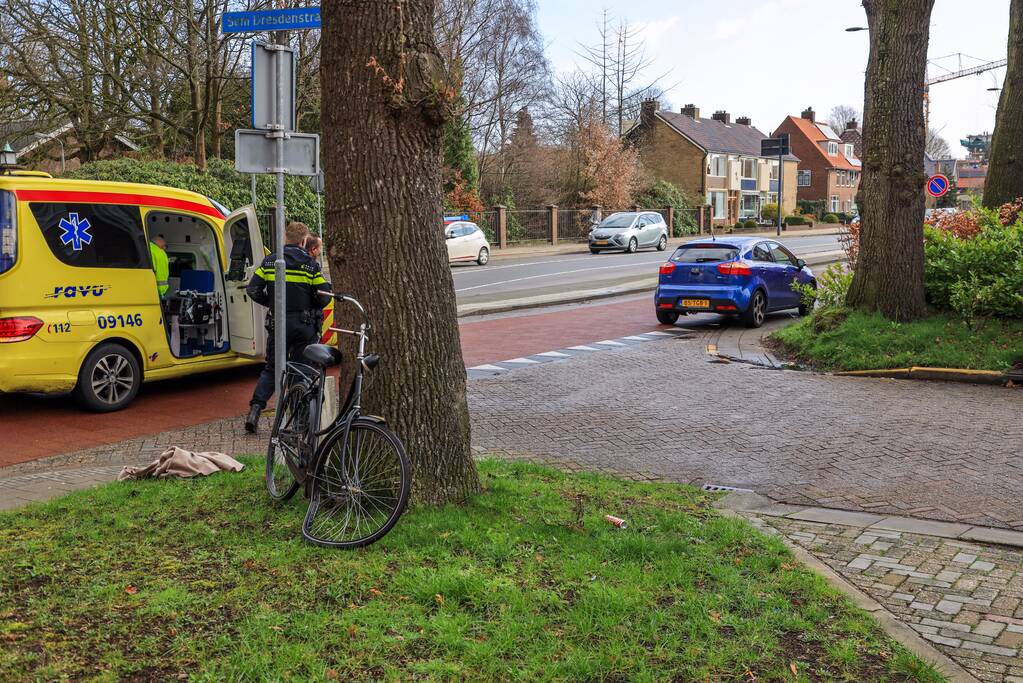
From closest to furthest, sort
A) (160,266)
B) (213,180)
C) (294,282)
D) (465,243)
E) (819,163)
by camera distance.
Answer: (294,282), (160,266), (213,180), (465,243), (819,163)

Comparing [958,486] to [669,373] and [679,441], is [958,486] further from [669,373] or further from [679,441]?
[669,373]

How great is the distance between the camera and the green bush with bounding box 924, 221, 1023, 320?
39.7 feet

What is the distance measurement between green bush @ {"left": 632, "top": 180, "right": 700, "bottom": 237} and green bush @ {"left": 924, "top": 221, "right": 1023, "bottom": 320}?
1676 inches

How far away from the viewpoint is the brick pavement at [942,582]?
3965 millimetres

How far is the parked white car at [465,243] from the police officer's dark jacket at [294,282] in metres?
22.8

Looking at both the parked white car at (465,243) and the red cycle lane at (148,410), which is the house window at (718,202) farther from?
the red cycle lane at (148,410)

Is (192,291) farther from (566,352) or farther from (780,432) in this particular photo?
(780,432)

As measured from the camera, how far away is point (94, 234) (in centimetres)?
966

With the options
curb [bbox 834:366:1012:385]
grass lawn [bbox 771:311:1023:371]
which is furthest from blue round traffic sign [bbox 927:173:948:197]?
curb [bbox 834:366:1012:385]

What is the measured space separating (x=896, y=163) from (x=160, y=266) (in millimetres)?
9191

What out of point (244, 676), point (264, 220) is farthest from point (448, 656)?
point (264, 220)

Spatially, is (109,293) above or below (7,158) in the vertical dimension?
below

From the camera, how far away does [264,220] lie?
92.5 ft

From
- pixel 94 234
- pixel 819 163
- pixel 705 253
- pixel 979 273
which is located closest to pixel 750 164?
pixel 819 163
